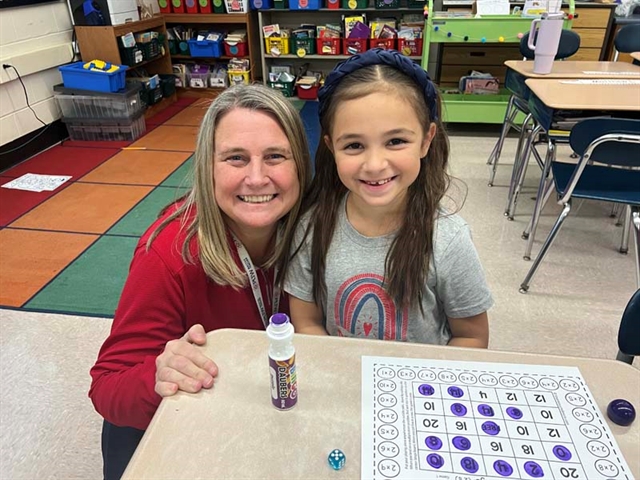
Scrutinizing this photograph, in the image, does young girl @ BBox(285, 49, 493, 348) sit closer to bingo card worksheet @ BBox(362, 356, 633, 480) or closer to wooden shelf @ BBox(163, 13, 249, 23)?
bingo card worksheet @ BBox(362, 356, 633, 480)

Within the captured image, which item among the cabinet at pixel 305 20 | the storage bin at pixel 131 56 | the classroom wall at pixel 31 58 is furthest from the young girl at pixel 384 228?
the cabinet at pixel 305 20

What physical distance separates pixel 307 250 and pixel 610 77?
2.30 meters

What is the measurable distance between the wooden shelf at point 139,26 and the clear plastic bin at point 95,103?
18.6 inches

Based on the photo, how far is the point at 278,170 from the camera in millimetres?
965

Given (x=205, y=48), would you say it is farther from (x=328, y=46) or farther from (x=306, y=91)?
(x=328, y=46)

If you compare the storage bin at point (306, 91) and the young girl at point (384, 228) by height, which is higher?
the young girl at point (384, 228)

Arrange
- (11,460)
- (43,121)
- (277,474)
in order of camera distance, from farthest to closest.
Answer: (43,121) → (11,460) → (277,474)

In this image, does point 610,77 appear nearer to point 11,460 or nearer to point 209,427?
point 209,427

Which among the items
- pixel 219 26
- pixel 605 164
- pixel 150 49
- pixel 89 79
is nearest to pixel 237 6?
pixel 219 26

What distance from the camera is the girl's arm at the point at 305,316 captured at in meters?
1.05

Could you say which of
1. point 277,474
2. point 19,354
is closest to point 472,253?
point 277,474

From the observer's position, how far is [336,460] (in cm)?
60

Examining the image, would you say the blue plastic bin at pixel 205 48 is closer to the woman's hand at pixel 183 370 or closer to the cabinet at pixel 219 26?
the cabinet at pixel 219 26

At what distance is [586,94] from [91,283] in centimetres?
238
